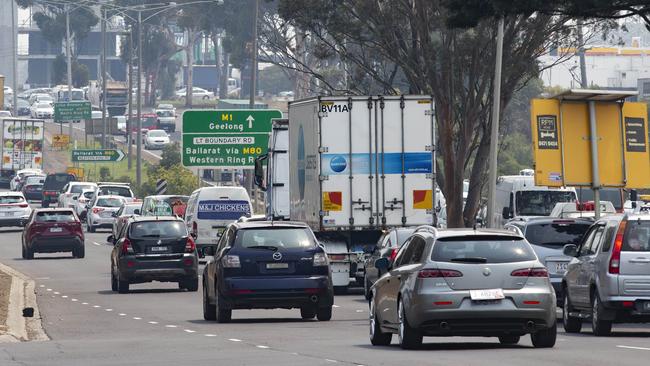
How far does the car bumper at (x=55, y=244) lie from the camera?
5010 cm

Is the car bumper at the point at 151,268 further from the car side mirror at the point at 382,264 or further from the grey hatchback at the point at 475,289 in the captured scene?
the grey hatchback at the point at 475,289

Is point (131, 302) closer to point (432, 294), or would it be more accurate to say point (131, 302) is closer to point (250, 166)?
point (432, 294)

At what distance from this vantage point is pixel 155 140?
125m

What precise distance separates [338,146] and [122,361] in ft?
49.2

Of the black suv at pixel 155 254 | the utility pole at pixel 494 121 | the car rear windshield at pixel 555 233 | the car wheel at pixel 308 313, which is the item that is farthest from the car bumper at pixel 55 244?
the car rear windshield at pixel 555 233

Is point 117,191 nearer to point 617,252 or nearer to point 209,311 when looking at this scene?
point 209,311

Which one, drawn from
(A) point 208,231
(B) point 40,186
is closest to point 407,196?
(A) point 208,231

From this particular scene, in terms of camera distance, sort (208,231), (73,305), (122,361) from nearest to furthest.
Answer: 1. (122,361)
2. (73,305)
3. (208,231)

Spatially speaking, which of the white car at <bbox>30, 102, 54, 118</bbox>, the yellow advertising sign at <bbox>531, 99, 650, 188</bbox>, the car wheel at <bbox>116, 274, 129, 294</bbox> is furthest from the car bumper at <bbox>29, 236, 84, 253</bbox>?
the white car at <bbox>30, 102, 54, 118</bbox>

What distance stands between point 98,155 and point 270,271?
71766 millimetres

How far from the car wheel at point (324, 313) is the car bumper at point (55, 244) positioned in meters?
26.4

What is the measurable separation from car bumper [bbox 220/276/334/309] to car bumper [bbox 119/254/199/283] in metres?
10.1

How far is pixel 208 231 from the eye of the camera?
4516cm

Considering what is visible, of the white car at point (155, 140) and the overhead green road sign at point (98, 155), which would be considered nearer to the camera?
A: the overhead green road sign at point (98, 155)
